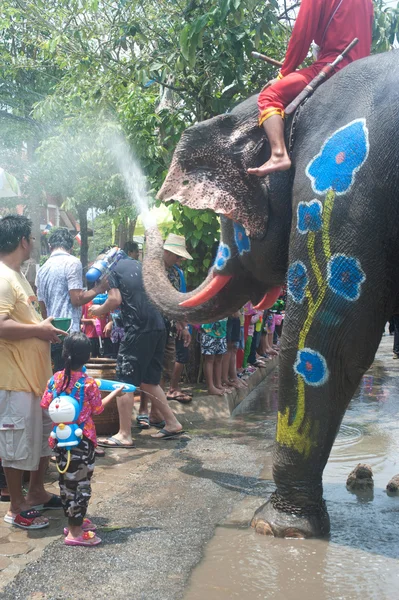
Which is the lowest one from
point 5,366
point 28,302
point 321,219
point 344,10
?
point 5,366

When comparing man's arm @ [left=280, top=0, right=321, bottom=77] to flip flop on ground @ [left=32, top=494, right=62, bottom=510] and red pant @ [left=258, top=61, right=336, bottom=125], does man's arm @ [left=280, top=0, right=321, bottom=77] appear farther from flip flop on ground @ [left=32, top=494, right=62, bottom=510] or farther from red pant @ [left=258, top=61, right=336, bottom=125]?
flip flop on ground @ [left=32, top=494, right=62, bottom=510]

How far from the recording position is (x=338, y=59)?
427cm

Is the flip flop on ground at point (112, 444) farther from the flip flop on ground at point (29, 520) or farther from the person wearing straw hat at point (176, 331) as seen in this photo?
→ the flip flop on ground at point (29, 520)

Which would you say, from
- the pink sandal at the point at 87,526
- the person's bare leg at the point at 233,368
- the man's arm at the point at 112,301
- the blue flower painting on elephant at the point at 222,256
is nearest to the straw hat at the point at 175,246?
the man's arm at the point at 112,301

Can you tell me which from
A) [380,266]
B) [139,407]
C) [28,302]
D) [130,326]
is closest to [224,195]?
[380,266]

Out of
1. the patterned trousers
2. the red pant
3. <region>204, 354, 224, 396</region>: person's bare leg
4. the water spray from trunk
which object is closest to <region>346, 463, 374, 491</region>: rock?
the patterned trousers

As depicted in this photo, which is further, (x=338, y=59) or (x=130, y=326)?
(x=130, y=326)

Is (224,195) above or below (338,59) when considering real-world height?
below

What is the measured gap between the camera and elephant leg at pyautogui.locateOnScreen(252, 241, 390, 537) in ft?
13.0

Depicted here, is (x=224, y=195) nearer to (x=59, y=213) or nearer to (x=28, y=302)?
(x=28, y=302)

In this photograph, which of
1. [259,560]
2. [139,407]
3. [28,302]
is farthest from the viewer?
[139,407]

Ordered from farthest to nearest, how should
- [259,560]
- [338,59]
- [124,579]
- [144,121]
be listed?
1. [144,121]
2. [338,59]
3. [259,560]
4. [124,579]

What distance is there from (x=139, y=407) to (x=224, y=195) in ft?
11.8

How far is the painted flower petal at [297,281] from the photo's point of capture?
4.07 meters
